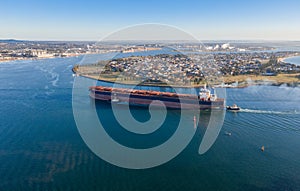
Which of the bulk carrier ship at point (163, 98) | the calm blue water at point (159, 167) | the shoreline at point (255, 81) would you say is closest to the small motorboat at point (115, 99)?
the bulk carrier ship at point (163, 98)

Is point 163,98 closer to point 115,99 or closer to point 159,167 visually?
point 115,99

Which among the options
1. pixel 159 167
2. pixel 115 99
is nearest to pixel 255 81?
pixel 115 99

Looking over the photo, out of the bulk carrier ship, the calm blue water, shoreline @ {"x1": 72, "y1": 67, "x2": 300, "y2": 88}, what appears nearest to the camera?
the calm blue water

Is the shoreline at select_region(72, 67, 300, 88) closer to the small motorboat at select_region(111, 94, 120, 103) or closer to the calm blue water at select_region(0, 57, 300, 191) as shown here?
the small motorboat at select_region(111, 94, 120, 103)

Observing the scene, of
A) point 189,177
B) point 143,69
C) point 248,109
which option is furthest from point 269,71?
point 189,177

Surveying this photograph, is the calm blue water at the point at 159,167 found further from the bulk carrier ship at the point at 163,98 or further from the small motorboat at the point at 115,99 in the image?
the small motorboat at the point at 115,99

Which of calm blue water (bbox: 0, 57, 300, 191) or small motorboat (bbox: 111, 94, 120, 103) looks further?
small motorboat (bbox: 111, 94, 120, 103)

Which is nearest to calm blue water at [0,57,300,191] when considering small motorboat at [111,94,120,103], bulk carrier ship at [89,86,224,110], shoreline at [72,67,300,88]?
bulk carrier ship at [89,86,224,110]

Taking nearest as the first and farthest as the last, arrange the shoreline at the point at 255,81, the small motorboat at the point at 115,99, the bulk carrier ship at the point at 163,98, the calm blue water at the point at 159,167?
1. the calm blue water at the point at 159,167
2. the bulk carrier ship at the point at 163,98
3. the small motorboat at the point at 115,99
4. the shoreline at the point at 255,81
